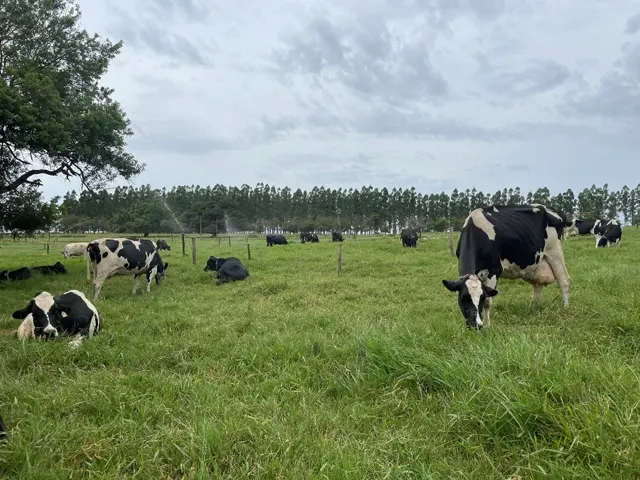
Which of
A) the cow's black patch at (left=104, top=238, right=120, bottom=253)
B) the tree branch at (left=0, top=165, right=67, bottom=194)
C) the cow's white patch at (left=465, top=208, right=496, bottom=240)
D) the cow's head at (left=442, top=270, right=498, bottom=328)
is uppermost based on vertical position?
the tree branch at (left=0, top=165, right=67, bottom=194)

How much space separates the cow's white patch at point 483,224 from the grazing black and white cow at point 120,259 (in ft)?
30.2

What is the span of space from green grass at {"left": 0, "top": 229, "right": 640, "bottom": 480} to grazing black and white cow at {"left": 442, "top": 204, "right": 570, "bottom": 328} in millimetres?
865

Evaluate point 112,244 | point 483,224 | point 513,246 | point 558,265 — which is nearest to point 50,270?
point 112,244

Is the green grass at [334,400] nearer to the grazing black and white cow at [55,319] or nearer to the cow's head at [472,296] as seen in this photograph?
the grazing black and white cow at [55,319]

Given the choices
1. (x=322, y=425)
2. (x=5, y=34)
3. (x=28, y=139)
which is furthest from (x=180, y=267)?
(x=322, y=425)

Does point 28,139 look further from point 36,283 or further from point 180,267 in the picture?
point 180,267

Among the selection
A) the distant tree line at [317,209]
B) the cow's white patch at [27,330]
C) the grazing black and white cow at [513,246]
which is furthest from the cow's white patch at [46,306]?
the distant tree line at [317,209]

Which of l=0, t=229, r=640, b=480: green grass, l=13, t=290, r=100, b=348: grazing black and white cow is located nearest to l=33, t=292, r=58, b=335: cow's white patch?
l=13, t=290, r=100, b=348: grazing black and white cow

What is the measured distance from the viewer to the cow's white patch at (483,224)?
7477 mm

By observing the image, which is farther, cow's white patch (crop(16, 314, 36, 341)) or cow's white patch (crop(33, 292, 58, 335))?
cow's white patch (crop(16, 314, 36, 341))

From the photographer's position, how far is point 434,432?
321 cm

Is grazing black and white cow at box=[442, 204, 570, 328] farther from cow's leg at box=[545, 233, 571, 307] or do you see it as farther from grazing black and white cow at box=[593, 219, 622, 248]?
grazing black and white cow at box=[593, 219, 622, 248]

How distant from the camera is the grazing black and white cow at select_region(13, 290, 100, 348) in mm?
6504

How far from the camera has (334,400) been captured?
396cm
